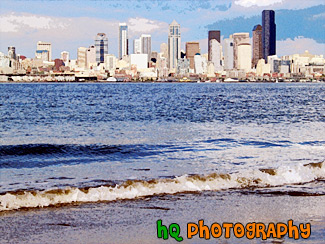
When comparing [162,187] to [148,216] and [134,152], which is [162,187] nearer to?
[148,216]

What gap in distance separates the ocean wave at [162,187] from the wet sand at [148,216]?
0.55m

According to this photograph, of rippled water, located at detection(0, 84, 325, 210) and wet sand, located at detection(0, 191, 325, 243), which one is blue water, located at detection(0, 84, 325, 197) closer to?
rippled water, located at detection(0, 84, 325, 210)

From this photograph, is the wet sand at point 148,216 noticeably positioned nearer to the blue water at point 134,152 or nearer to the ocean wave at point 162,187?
the ocean wave at point 162,187

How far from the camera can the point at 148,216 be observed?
41.2ft

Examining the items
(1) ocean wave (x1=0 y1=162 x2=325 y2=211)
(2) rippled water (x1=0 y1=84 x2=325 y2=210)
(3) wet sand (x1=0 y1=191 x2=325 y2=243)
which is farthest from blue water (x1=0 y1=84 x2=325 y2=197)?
(3) wet sand (x1=0 y1=191 x2=325 y2=243)

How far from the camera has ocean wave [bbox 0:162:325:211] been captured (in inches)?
557

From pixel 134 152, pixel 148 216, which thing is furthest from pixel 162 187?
pixel 134 152

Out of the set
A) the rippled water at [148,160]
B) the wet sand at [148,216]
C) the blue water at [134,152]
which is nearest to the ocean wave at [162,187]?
the rippled water at [148,160]

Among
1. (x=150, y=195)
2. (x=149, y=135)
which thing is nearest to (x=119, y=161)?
(x=150, y=195)

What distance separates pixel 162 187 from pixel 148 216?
327 cm

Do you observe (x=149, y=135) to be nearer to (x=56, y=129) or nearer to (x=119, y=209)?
(x=56, y=129)

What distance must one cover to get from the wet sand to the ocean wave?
551 millimetres

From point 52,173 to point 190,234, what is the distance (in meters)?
9.50

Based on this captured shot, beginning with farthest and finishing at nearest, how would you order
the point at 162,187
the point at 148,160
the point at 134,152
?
the point at 134,152 < the point at 148,160 < the point at 162,187
